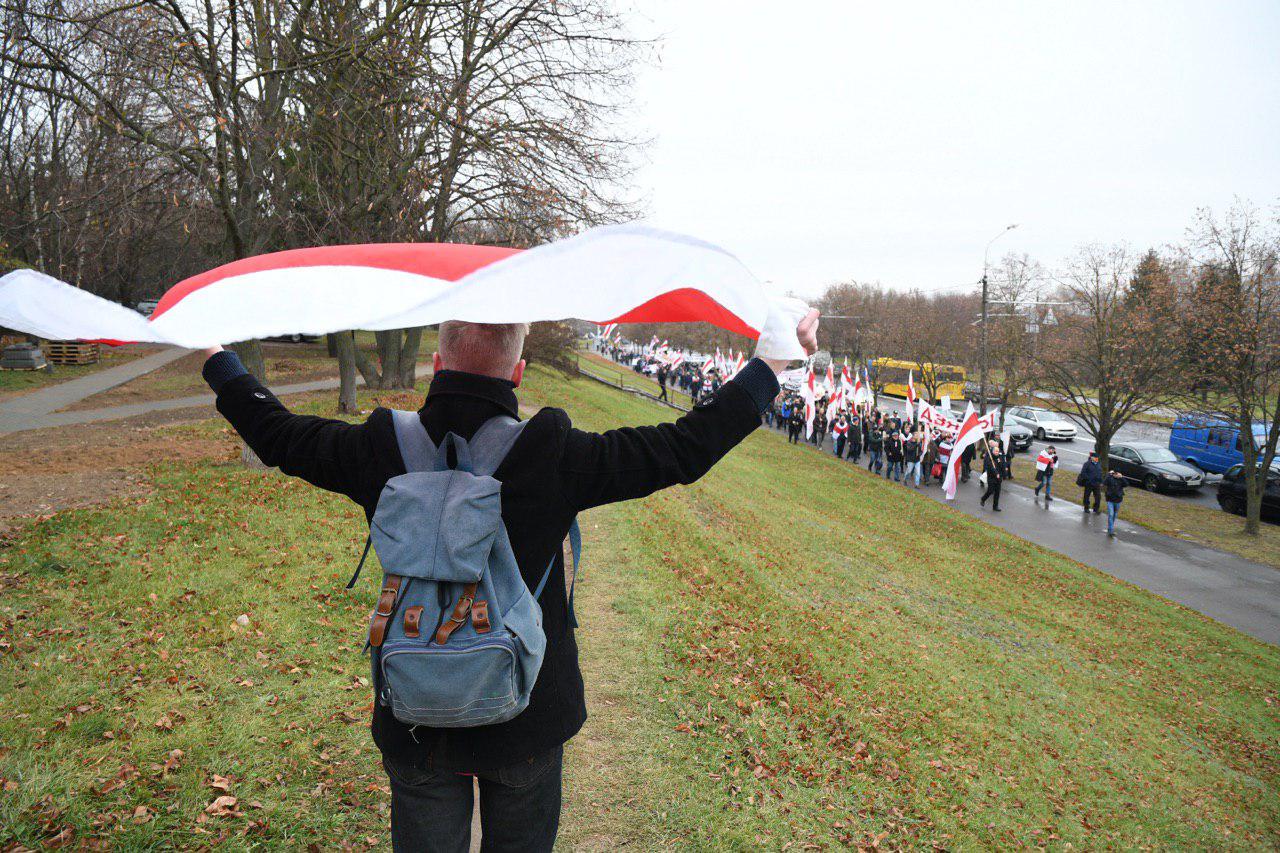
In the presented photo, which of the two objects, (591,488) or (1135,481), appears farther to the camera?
(1135,481)

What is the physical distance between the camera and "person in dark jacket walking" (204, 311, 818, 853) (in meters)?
1.94

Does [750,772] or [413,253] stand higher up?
[413,253]

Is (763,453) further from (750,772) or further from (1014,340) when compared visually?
(750,772)

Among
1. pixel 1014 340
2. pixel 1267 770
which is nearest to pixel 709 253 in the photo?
pixel 1267 770

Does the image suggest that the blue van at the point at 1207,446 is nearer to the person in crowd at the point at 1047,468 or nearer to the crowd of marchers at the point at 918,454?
the crowd of marchers at the point at 918,454

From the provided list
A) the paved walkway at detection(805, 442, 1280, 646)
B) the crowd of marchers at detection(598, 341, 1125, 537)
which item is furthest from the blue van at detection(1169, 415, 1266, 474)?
the paved walkway at detection(805, 442, 1280, 646)

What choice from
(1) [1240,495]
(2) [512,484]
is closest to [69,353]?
(2) [512,484]

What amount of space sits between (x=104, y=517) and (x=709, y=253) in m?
8.14

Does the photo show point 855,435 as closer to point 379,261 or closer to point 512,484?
point 379,261

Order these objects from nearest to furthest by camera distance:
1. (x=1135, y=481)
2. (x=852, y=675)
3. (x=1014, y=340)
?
(x=852, y=675) < (x=1135, y=481) < (x=1014, y=340)

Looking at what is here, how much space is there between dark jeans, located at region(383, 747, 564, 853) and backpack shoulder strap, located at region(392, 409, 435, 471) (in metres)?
0.84

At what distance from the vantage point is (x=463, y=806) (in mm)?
2057

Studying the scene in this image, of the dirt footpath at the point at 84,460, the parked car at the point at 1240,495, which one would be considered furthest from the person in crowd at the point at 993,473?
the dirt footpath at the point at 84,460

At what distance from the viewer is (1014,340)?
1270 inches
